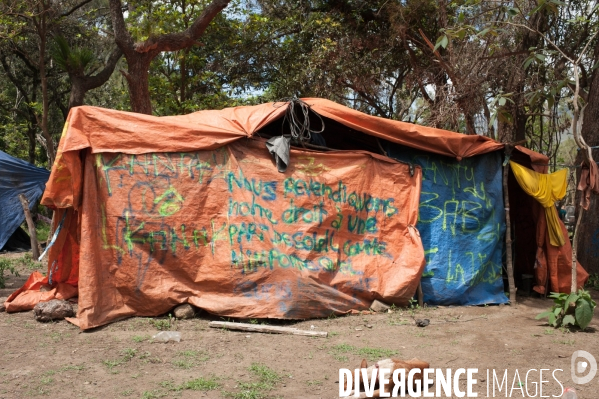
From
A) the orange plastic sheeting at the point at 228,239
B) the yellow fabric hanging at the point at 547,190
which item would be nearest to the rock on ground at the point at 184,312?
the orange plastic sheeting at the point at 228,239

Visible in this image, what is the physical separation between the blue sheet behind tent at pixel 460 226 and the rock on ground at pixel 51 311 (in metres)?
4.17

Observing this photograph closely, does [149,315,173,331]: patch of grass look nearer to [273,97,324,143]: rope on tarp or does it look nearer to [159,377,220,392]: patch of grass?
[159,377,220,392]: patch of grass

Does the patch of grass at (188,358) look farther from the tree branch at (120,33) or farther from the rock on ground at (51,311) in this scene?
the tree branch at (120,33)

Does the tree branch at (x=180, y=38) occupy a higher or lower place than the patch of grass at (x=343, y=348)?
higher

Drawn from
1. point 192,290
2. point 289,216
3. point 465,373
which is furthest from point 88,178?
point 465,373

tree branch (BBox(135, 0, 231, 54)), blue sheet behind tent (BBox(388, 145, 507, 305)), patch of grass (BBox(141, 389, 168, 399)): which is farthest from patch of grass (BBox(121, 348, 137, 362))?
tree branch (BBox(135, 0, 231, 54))

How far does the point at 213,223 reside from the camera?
6398mm

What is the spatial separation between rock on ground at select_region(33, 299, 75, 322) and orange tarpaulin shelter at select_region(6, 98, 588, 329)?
0.34 meters

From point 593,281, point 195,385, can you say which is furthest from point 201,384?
point 593,281

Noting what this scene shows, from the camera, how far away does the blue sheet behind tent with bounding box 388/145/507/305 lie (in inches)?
288

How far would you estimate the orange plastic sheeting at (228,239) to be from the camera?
241 inches

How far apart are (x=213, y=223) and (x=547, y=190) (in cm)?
454

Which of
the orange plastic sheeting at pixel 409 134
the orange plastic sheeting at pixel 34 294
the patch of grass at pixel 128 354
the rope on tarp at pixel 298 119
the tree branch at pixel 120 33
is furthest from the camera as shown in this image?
the tree branch at pixel 120 33

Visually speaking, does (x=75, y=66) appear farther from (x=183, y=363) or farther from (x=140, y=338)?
(x=183, y=363)
